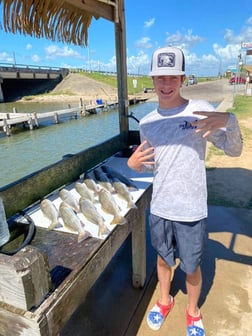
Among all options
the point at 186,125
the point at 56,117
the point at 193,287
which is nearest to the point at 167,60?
the point at 186,125

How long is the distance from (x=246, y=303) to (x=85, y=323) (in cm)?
148

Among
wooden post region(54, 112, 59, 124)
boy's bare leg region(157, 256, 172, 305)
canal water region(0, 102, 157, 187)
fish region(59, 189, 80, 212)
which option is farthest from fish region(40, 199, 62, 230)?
wooden post region(54, 112, 59, 124)

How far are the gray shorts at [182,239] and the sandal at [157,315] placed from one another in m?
0.54

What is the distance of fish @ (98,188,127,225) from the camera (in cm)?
194

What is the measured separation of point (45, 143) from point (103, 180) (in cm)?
1541

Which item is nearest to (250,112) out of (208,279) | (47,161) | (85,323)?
(47,161)

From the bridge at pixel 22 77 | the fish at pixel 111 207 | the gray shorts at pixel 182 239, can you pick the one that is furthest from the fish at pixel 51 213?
the bridge at pixel 22 77

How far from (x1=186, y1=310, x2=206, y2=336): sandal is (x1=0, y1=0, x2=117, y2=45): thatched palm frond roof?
2.91 m

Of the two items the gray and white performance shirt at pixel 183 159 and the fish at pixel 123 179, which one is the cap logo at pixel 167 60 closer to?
the gray and white performance shirt at pixel 183 159

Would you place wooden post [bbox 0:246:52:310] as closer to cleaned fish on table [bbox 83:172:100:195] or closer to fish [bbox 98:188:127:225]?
fish [bbox 98:188:127:225]

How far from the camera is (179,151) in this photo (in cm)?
191

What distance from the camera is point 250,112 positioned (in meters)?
14.6

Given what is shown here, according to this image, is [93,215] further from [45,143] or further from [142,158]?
[45,143]

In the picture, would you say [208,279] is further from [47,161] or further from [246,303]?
[47,161]
